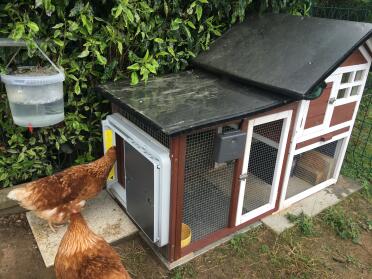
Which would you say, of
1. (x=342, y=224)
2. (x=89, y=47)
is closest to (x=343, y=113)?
(x=342, y=224)

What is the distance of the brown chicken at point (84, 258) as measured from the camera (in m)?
1.91

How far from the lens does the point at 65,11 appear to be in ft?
9.46

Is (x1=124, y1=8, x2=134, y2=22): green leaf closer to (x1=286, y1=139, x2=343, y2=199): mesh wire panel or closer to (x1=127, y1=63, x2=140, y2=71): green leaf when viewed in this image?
(x1=127, y1=63, x2=140, y2=71): green leaf

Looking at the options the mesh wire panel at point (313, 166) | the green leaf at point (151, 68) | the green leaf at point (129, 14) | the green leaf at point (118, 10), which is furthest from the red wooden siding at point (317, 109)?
the green leaf at point (118, 10)

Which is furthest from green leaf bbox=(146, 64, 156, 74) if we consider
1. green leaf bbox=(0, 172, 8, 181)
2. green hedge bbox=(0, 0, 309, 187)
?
green leaf bbox=(0, 172, 8, 181)

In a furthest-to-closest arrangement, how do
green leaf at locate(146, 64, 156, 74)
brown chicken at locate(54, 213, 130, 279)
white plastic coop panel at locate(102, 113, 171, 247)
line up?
green leaf at locate(146, 64, 156, 74) < white plastic coop panel at locate(102, 113, 171, 247) < brown chicken at locate(54, 213, 130, 279)

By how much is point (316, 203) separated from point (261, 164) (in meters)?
0.98

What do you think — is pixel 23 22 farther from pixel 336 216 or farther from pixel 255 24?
pixel 336 216

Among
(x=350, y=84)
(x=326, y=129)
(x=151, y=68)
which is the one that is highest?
(x=151, y=68)

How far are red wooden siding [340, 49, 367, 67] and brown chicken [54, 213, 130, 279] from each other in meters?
2.72

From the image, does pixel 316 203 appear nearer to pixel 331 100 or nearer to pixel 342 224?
pixel 342 224

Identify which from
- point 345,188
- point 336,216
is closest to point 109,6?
point 336,216

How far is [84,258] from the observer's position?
79.4 inches

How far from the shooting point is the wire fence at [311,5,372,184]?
4.36m
